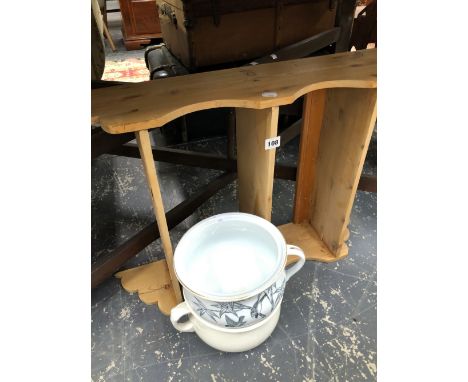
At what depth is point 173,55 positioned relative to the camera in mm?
1996

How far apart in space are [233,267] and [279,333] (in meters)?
0.28

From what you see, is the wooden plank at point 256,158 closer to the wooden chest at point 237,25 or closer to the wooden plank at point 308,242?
the wooden plank at point 308,242

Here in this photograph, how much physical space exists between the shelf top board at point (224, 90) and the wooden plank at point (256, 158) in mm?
76

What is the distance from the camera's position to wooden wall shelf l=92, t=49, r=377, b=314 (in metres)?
0.79

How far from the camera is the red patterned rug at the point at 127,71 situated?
296 cm

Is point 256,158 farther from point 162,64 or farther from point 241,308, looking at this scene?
point 162,64

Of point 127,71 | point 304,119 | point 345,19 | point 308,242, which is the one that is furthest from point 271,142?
point 127,71

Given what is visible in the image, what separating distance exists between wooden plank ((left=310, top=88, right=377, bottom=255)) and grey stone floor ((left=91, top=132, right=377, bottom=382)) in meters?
0.15

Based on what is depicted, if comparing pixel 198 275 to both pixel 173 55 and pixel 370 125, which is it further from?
pixel 173 55

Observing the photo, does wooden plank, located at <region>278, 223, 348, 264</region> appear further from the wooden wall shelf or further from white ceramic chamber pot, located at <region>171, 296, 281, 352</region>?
white ceramic chamber pot, located at <region>171, 296, 281, 352</region>

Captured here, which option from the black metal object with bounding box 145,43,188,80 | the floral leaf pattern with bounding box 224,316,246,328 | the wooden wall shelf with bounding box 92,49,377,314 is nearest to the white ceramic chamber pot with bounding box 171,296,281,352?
the floral leaf pattern with bounding box 224,316,246,328

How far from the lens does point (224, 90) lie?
834 millimetres

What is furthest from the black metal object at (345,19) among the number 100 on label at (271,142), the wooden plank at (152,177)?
the wooden plank at (152,177)

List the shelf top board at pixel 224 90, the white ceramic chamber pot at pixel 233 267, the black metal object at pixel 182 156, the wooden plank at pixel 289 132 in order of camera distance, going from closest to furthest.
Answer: the shelf top board at pixel 224 90 → the white ceramic chamber pot at pixel 233 267 → the black metal object at pixel 182 156 → the wooden plank at pixel 289 132
